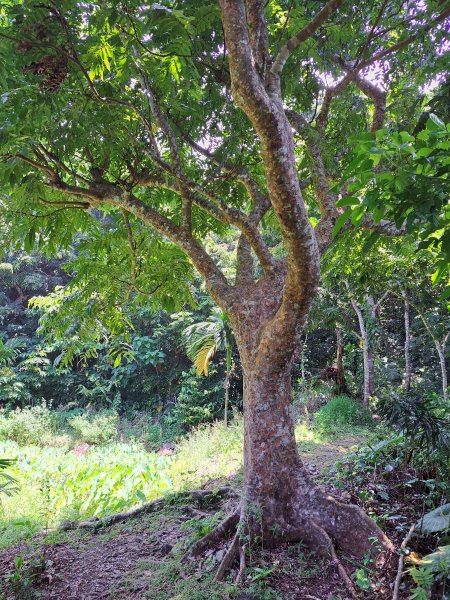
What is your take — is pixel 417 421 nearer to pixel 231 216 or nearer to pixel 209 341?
pixel 231 216

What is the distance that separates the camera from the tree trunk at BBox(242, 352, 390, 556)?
2932 mm

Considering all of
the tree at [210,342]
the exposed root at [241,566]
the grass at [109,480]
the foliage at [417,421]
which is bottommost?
the grass at [109,480]

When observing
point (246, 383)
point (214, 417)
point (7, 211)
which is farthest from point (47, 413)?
point (246, 383)

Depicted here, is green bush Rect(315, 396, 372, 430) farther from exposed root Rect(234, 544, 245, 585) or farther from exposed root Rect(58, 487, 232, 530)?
exposed root Rect(234, 544, 245, 585)

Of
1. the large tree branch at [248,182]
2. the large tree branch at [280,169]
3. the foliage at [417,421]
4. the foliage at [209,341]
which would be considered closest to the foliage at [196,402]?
the foliage at [209,341]

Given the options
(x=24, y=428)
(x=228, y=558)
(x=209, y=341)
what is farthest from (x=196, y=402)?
(x=228, y=558)

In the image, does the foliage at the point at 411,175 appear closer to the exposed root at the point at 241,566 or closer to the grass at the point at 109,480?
A: the exposed root at the point at 241,566

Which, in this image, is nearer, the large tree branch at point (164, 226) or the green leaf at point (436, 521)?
the green leaf at point (436, 521)

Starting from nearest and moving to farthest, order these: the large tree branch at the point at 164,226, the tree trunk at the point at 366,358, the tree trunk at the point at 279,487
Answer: the tree trunk at the point at 279,487 → the large tree branch at the point at 164,226 → the tree trunk at the point at 366,358

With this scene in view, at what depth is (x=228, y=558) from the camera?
284 centimetres

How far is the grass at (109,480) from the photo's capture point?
15.6 feet

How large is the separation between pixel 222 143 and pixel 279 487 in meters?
3.06

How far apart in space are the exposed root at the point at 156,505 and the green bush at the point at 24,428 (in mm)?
8445

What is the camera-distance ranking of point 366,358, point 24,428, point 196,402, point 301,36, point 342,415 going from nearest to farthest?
point 301,36 < point 342,415 < point 366,358 < point 24,428 < point 196,402
